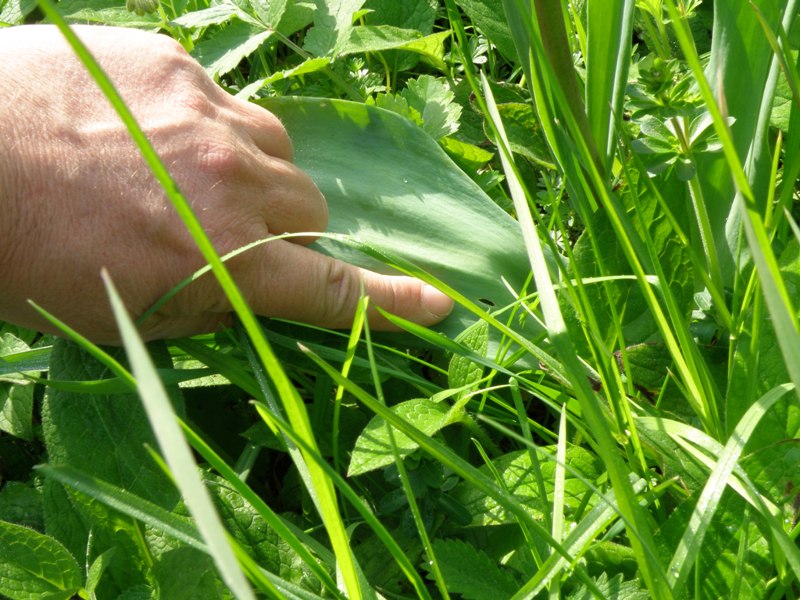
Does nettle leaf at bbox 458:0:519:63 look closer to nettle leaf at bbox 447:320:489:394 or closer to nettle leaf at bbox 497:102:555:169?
nettle leaf at bbox 497:102:555:169

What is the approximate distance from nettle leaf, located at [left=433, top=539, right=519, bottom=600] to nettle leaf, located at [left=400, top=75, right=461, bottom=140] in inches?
27.1

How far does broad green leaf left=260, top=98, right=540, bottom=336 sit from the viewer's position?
1.14 metres

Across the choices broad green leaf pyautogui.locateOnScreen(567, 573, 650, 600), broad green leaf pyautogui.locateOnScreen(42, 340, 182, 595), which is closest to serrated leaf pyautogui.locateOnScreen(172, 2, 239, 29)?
broad green leaf pyautogui.locateOnScreen(42, 340, 182, 595)

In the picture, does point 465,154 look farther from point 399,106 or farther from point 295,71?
point 295,71

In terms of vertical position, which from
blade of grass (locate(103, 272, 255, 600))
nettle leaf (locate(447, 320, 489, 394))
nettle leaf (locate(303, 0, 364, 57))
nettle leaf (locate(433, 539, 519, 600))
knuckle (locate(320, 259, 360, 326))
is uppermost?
blade of grass (locate(103, 272, 255, 600))

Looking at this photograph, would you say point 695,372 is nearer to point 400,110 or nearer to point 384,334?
point 384,334

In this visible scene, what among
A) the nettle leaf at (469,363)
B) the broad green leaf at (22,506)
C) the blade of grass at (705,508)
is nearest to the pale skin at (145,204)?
the nettle leaf at (469,363)

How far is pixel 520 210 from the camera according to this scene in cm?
79

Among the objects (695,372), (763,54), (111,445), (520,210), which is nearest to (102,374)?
(111,445)

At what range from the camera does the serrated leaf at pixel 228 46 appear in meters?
1.29

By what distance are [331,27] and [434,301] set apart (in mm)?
496

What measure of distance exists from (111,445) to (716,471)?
2.27 ft

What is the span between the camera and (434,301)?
43.2 inches

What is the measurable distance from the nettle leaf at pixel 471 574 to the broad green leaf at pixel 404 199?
13.9 inches
